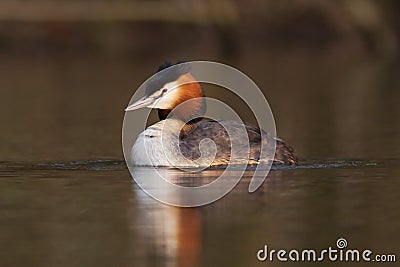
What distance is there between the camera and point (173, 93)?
34.1 feet

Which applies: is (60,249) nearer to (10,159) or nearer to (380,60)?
(10,159)

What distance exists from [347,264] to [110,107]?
31.4 ft

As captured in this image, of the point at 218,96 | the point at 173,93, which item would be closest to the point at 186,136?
the point at 173,93

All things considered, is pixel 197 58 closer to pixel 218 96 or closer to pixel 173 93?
pixel 218 96

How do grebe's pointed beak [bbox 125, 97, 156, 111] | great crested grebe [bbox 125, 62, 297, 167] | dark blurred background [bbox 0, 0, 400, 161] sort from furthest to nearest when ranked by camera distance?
1. dark blurred background [bbox 0, 0, 400, 161]
2. grebe's pointed beak [bbox 125, 97, 156, 111]
3. great crested grebe [bbox 125, 62, 297, 167]

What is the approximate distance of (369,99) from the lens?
16.7 m

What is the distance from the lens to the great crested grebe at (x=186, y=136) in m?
9.96

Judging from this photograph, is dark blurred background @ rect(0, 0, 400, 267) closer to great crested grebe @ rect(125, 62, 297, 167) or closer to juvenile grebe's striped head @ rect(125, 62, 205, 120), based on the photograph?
great crested grebe @ rect(125, 62, 297, 167)

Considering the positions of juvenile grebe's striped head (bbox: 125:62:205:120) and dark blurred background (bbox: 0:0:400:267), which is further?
juvenile grebe's striped head (bbox: 125:62:205:120)

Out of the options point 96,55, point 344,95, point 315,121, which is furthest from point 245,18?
point 315,121

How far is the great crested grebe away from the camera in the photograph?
9.96 m

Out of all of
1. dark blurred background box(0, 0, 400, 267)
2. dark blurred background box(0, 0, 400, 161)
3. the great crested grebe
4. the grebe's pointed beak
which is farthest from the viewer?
dark blurred background box(0, 0, 400, 161)

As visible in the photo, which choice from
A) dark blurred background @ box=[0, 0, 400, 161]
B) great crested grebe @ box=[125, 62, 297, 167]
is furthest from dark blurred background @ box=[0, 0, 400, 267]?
great crested grebe @ box=[125, 62, 297, 167]

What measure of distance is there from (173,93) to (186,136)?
1.36ft
